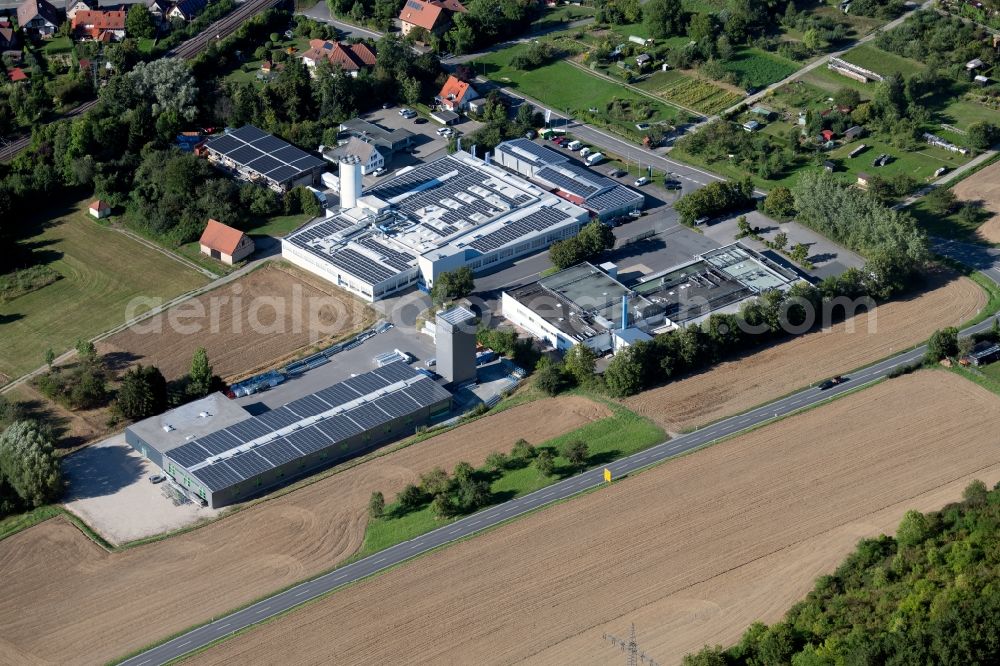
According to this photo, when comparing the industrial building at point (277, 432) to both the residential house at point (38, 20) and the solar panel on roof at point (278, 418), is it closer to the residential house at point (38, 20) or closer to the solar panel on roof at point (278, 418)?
the solar panel on roof at point (278, 418)

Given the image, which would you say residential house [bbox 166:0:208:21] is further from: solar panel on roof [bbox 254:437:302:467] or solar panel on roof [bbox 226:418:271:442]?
solar panel on roof [bbox 254:437:302:467]

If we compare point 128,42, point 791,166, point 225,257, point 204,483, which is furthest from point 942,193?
point 128,42

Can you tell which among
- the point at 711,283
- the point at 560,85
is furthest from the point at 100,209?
the point at 711,283

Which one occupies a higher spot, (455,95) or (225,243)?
(455,95)

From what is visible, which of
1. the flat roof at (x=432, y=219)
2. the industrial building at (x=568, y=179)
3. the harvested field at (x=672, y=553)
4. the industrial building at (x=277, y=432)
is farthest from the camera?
the industrial building at (x=568, y=179)

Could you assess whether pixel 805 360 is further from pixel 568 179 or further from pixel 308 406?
pixel 308 406

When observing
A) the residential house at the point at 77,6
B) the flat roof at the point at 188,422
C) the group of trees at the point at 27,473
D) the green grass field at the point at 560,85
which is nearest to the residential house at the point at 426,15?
the green grass field at the point at 560,85
